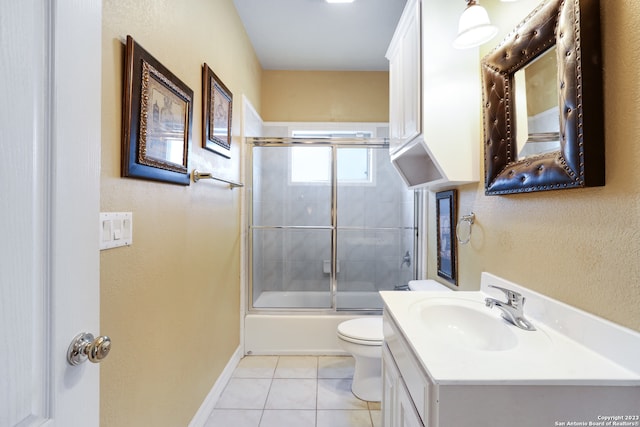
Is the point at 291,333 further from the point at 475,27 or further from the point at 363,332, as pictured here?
the point at 475,27

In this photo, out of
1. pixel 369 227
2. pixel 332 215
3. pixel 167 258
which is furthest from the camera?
pixel 369 227

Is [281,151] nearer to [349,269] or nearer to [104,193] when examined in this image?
[349,269]

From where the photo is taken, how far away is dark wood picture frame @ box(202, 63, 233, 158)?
167 cm

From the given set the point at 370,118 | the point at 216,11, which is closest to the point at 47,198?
the point at 216,11

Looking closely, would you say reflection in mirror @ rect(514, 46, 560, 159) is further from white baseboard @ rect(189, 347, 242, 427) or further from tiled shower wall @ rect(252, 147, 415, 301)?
white baseboard @ rect(189, 347, 242, 427)

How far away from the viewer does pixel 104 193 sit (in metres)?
0.92

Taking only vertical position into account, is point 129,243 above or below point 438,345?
above

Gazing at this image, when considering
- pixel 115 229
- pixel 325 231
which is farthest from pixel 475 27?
pixel 325 231

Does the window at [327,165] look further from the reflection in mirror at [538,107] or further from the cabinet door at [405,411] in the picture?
the cabinet door at [405,411]

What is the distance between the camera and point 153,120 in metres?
1.14

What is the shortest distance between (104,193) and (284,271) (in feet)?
7.34

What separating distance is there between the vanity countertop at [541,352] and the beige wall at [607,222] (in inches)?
1.9

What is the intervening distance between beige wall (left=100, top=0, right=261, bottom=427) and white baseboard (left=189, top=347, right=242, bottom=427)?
0.22ft

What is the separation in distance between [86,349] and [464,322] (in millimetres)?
1231
